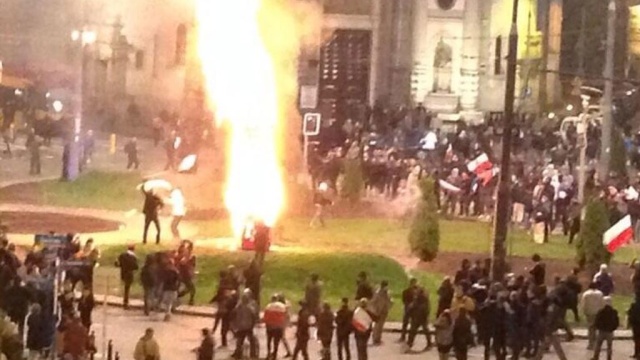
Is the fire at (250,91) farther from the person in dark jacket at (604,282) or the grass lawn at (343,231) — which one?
the person in dark jacket at (604,282)

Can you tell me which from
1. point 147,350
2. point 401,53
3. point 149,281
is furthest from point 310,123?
point 401,53

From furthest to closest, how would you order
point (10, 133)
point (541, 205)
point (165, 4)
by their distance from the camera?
1. point (165, 4)
2. point (10, 133)
3. point (541, 205)

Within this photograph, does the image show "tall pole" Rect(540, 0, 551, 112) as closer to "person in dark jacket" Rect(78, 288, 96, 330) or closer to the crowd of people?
the crowd of people

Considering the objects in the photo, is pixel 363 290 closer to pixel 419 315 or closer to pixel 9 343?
pixel 419 315

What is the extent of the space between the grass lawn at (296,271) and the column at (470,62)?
33.3 m

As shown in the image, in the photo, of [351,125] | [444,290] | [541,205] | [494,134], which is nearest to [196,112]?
[351,125]

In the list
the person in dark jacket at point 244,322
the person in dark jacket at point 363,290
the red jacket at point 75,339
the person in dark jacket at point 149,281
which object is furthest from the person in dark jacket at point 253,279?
the red jacket at point 75,339

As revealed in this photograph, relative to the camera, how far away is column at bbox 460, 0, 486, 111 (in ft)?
204

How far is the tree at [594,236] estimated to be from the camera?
30031mm

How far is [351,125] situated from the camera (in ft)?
178

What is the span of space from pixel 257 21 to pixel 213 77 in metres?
3.13

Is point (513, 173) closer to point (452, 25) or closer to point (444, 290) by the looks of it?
point (444, 290)

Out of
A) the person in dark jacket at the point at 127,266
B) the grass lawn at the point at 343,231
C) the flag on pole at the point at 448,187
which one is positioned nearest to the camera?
the person in dark jacket at the point at 127,266

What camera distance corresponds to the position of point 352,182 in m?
39.9
